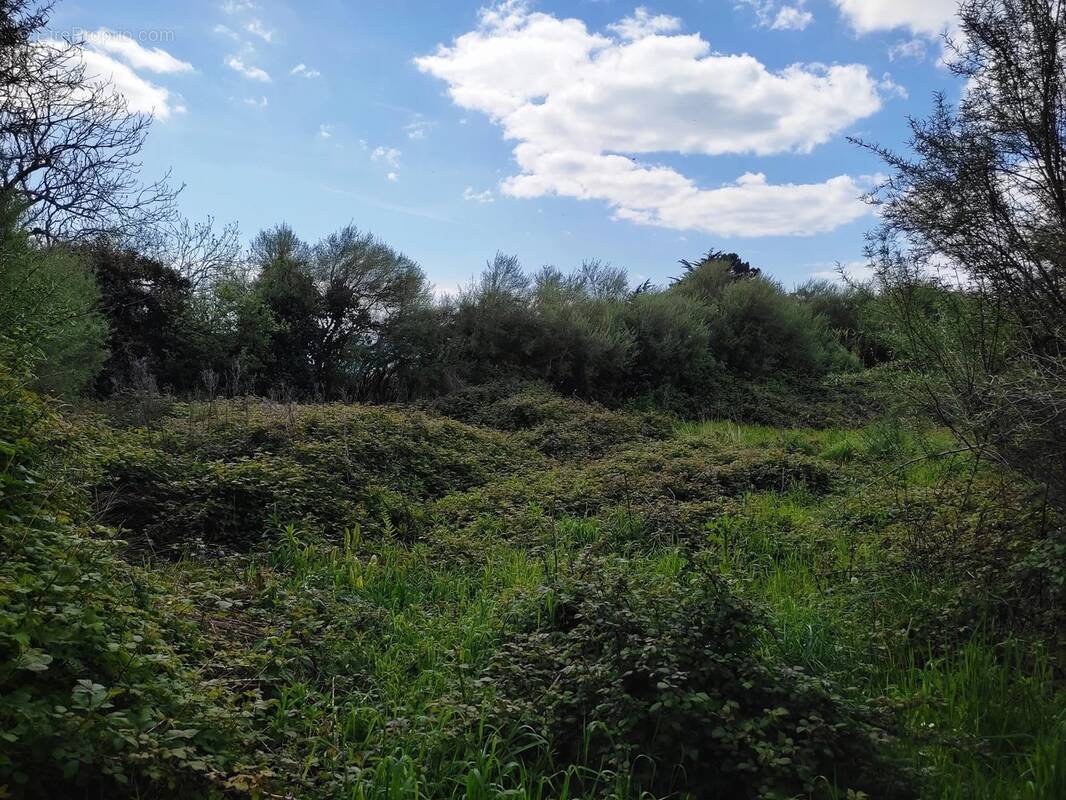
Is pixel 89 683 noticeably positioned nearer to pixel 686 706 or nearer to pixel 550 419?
pixel 686 706

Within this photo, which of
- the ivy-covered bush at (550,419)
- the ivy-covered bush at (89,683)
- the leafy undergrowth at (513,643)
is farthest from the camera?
the ivy-covered bush at (550,419)

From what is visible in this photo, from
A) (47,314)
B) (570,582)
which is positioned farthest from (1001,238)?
(47,314)

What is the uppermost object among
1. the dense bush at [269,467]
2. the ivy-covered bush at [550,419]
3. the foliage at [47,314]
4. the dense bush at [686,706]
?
the foliage at [47,314]

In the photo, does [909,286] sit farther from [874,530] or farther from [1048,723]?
[1048,723]

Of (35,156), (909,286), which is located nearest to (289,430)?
(909,286)

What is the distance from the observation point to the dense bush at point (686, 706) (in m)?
2.75

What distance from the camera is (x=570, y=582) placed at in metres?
4.17

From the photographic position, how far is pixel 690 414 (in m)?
17.6

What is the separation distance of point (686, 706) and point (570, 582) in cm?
141

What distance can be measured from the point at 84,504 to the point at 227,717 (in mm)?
2528

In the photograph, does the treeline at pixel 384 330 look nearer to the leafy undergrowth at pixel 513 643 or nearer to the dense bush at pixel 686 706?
the leafy undergrowth at pixel 513 643

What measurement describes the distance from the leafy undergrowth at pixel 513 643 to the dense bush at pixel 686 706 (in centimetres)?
1

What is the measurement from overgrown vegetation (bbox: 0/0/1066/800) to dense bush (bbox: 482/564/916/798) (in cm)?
2

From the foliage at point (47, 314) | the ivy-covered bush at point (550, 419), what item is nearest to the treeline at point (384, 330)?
the foliage at point (47, 314)
